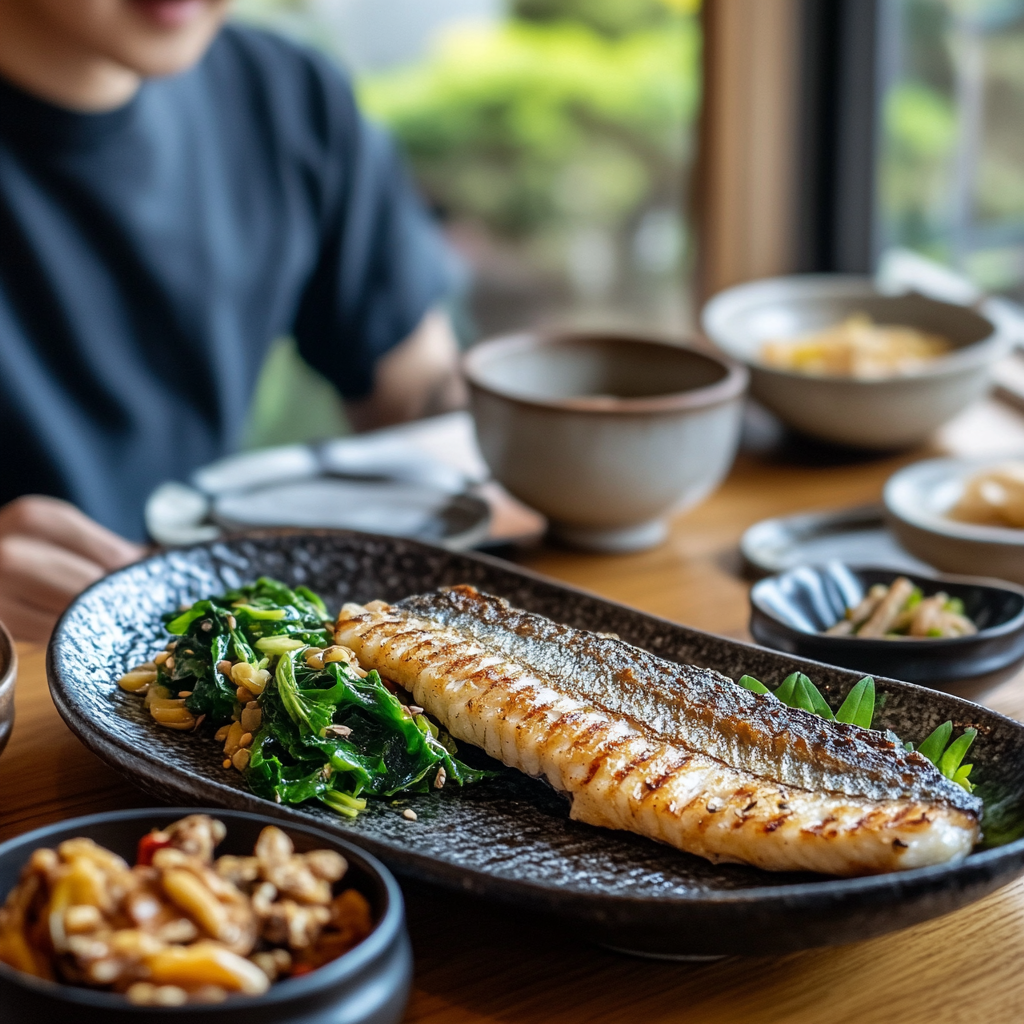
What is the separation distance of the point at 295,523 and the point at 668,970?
3.60ft

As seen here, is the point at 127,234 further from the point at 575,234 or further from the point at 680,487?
the point at 575,234

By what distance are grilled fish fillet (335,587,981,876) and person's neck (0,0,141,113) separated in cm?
160

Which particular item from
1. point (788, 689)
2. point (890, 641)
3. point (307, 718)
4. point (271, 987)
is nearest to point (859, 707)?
point (788, 689)

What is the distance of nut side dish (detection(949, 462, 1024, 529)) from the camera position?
72.6 inches

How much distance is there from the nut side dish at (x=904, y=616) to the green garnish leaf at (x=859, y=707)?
26 centimetres

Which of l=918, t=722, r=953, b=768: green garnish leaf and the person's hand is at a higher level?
l=918, t=722, r=953, b=768: green garnish leaf

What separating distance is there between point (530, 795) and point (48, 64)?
1915mm

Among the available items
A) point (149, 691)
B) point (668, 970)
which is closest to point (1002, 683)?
point (668, 970)

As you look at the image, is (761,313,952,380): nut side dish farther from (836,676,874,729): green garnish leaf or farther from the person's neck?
the person's neck

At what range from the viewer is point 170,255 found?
2717mm

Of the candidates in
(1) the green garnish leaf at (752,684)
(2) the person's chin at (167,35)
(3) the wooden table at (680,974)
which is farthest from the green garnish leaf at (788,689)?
(2) the person's chin at (167,35)

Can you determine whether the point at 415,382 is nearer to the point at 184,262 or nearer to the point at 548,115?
the point at 184,262

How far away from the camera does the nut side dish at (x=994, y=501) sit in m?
1.84

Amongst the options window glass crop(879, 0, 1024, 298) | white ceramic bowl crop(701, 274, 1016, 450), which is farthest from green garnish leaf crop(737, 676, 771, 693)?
window glass crop(879, 0, 1024, 298)
